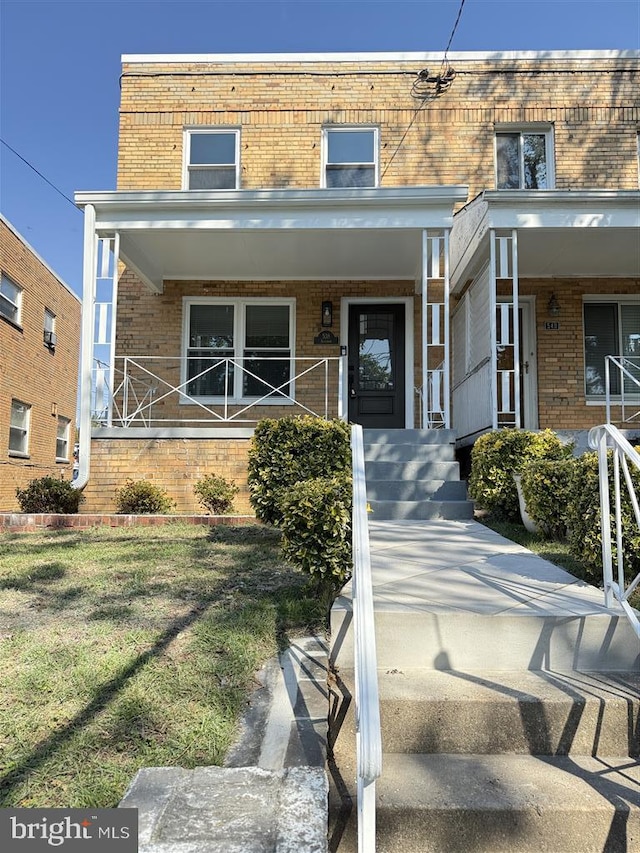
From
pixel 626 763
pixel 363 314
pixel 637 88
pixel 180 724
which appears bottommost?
pixel 626 763

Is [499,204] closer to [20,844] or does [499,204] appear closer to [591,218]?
[591,218]

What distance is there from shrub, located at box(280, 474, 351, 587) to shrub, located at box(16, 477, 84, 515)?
453 centimetres

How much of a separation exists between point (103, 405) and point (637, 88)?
10562mm

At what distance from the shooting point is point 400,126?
10.0 metres

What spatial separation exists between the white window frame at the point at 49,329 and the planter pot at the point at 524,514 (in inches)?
575

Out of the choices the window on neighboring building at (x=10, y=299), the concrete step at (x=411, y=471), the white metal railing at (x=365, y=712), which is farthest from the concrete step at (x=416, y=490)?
the window on neighboring building at (x=10, y=299)

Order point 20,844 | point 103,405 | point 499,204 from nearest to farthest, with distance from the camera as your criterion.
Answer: point 20,844, point 499,204, point 103,405

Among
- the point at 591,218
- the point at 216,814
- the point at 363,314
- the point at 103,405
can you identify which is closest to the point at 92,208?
the point at 103,405

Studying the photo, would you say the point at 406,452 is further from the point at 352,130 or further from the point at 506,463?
the point at 352,130

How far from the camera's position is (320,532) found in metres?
3.14

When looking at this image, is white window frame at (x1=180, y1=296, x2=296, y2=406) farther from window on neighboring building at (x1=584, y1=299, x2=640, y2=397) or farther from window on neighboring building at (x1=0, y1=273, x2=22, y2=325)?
window on neighboring building at (x1=0, y1=273, x2=22, y2=325)

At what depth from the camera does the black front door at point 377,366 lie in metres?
9.55

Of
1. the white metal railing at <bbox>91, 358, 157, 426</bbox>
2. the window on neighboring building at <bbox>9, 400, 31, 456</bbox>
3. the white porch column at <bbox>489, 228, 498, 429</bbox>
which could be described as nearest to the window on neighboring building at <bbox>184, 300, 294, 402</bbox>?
the white metal railing at <bbox>91, 358, 157, 426</bbox>

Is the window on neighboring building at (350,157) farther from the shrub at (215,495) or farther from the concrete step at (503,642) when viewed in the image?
the concrete step at (503,642)
